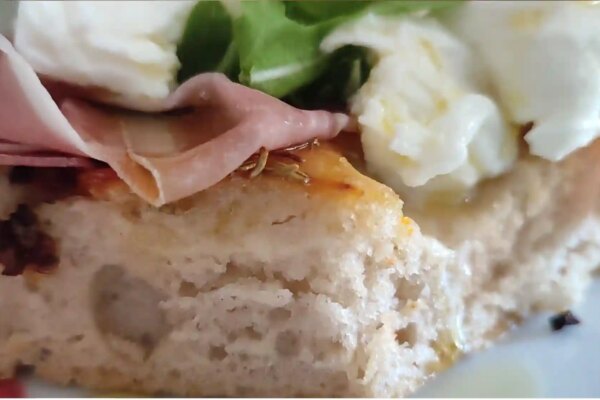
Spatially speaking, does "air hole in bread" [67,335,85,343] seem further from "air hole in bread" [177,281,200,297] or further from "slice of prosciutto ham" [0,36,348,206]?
"slice of prosciutto ham" [0,36,348,206]

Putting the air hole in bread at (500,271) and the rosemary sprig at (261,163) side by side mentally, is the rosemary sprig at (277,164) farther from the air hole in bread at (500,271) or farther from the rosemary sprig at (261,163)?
the air hole in bread at (500,271)

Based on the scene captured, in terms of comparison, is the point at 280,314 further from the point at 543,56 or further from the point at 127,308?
the point at 543,56

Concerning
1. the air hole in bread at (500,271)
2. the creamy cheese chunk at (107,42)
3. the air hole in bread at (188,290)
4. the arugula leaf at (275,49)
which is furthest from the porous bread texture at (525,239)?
Result: the creamy cheese chunk at (107,42)

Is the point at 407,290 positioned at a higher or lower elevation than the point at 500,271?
higher

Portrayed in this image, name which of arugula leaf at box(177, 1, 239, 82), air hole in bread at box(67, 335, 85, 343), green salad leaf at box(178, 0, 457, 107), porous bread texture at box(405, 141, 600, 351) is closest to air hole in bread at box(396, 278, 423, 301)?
porous bread texture at box(405, 141, 600, 351)

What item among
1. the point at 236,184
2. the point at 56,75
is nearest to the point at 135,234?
the point at 236,184

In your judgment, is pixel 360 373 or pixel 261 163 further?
pixel 360 373

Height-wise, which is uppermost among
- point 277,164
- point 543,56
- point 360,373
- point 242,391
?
point 543,56

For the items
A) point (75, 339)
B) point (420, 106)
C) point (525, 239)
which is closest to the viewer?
point (420, 106)

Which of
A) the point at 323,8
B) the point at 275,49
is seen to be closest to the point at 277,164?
the point at 275,49
